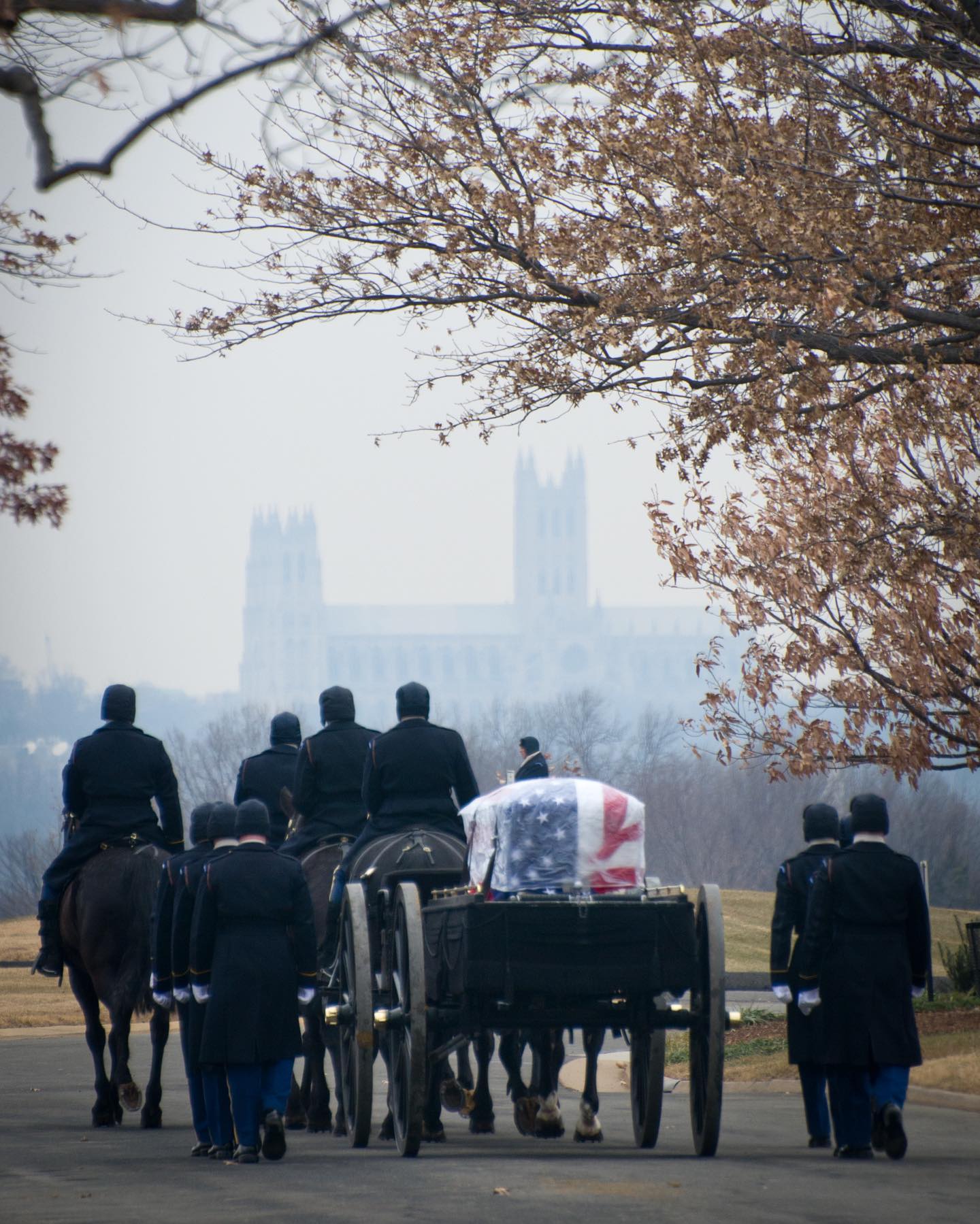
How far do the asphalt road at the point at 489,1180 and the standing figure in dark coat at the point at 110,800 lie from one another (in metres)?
1.38

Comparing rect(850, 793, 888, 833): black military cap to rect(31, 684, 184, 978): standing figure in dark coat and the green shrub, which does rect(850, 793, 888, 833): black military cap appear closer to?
rect(31, 684, 184, 978): standing figure in dark coat

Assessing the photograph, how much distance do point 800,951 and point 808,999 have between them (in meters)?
0.27

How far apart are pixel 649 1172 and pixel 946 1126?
436 cm

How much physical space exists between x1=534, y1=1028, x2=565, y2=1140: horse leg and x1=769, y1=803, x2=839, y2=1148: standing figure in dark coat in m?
1.34

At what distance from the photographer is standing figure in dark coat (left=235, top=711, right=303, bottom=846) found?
1266 cm

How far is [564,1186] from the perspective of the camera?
7.98 metres

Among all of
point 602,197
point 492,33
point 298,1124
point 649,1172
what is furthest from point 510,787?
point 492,33

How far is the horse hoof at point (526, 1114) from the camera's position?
37.2ft

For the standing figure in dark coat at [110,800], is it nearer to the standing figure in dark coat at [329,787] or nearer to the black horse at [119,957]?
the black horse at [119,957]

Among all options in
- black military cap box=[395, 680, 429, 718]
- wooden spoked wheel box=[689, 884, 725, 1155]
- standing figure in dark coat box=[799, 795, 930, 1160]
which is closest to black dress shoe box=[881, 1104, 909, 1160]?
standing figure in dark coat box=[799, 795, 930, 1160]

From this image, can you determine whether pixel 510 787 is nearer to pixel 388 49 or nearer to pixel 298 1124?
pixel 298 1124

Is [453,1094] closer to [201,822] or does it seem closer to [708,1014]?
[201,822]

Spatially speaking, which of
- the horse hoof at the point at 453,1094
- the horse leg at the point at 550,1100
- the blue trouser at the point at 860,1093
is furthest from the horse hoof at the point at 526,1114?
the blue trouser at the point at 860,1093

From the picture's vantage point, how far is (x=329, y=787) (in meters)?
11.6
